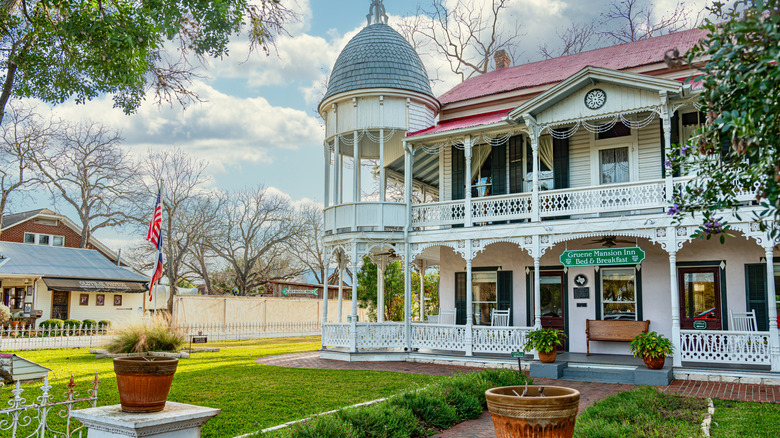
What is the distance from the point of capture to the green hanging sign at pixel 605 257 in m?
14.2

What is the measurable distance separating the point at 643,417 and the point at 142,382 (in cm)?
637

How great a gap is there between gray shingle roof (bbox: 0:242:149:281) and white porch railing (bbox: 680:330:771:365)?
30.4 m

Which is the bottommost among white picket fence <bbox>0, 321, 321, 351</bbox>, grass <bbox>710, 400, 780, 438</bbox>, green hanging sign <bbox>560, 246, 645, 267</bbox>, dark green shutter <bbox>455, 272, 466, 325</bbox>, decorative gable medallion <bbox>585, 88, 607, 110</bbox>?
white picket fence <bbox>0, 321, 321, 351</bbox>

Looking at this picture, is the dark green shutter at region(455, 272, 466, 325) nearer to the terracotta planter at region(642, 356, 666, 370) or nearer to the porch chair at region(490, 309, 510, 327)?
the porch chair at region(490, 309, 510, 327)

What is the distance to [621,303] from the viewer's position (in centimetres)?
1633

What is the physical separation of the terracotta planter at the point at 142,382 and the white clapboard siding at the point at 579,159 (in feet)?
46.3

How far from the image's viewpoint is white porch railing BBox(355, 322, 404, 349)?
17875 millimetres

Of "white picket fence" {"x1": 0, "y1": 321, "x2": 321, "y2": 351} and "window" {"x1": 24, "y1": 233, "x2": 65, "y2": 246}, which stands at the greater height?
"window" {"x1": 24, "y1": 233, "x2": 65, "y2": 246}

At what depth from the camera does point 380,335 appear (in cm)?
1794

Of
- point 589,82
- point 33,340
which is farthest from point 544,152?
point 33,340

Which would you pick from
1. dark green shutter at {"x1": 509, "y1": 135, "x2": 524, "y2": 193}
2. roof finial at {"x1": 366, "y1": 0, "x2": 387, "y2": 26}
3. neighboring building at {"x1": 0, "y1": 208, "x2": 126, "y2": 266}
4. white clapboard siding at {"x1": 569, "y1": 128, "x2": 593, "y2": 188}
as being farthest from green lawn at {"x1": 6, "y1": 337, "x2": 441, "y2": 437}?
neighboring building at {"x1": 0, "y1": 208, "x2": 126, "y2": 266}

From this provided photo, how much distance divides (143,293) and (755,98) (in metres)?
38.5

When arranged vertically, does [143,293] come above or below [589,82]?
below

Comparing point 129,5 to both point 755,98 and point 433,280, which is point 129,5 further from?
point 433,280
